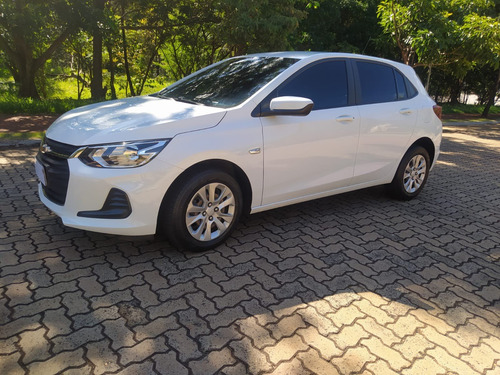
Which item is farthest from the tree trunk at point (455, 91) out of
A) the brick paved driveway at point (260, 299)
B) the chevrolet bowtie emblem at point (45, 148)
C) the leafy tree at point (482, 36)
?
the chevrolet bowtie emblem at point (45, 148)

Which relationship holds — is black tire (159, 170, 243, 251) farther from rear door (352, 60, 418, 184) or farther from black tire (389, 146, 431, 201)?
black tire (389, 146, 431, 201)

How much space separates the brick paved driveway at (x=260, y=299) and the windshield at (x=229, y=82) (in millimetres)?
1324

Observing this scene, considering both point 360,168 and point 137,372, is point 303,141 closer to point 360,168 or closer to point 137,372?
point 360,168

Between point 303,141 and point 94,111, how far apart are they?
192 cm

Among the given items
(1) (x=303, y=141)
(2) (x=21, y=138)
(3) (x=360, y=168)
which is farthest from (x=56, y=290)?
(2) (x=21, y=138)

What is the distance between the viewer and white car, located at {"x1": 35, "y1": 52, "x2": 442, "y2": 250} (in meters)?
3.09

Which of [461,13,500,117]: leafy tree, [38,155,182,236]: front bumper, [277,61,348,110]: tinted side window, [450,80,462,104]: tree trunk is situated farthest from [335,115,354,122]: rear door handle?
[450,80,462,104]: tree trunk

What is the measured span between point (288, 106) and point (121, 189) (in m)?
1.53

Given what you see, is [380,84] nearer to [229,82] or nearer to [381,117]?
[381,117]

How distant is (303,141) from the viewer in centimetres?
386

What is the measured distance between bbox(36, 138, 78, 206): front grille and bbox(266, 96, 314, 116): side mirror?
1623 mm

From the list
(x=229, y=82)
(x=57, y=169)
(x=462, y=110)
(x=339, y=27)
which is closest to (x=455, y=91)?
(x=462, y=110)

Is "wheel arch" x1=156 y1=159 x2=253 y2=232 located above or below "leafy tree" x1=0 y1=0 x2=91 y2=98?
below

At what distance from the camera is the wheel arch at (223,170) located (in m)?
3.25
